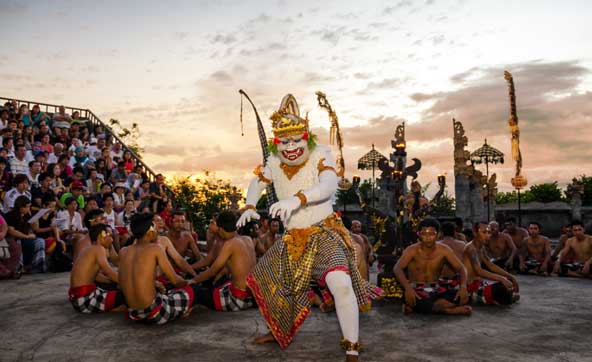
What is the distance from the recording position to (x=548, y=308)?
5.70 m

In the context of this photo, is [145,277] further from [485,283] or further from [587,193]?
[587,193]

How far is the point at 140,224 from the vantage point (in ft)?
16.0

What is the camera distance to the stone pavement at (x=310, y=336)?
12.2 ft

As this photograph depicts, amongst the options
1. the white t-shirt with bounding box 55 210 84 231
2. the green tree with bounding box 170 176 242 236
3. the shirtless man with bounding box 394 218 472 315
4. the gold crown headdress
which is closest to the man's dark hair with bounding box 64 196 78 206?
the white t-shirt with bounding box 55 210 84 231

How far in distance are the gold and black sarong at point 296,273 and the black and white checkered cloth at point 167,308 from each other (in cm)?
127

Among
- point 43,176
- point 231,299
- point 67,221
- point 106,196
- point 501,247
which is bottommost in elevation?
point 231,299

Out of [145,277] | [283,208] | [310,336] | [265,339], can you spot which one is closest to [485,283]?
[310,336]

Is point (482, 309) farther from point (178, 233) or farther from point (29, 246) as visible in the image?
point (29, 246)

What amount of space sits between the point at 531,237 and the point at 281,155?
7372 millimetres

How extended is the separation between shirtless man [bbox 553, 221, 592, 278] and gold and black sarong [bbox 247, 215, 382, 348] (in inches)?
256

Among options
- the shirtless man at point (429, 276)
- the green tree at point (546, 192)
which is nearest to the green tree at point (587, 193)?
the green tree at point (546, 192)

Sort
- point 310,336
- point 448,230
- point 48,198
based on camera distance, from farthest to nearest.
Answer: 1. point 48,198
2. point 448,230
3. point 310,336

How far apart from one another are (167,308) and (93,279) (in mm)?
1133

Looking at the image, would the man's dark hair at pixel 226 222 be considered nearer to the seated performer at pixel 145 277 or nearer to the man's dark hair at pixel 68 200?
the seated performer at pixel 145 277
